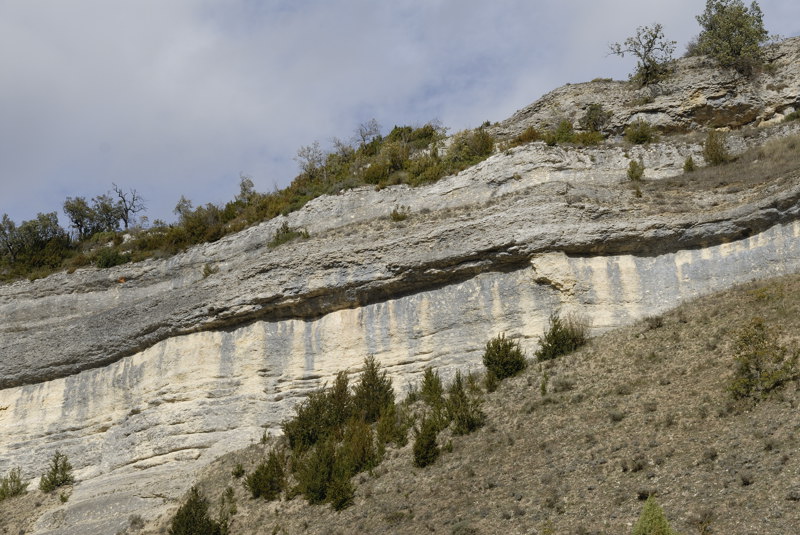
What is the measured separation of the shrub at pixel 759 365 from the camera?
49.2 ft

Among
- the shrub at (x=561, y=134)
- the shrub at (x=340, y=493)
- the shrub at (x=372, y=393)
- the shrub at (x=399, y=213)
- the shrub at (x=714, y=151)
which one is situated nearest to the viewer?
the shrub at (x=340, y=493)

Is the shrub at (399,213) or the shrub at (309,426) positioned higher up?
the shrub at (399,213)

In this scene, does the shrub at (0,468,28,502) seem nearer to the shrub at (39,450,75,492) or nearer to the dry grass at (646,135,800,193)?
the shrub at (39,450,75,492)

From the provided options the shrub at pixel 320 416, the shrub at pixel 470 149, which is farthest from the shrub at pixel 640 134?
the shrub at pixel 320 416

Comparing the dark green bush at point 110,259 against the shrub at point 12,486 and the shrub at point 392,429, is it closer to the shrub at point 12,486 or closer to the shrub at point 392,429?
the shrub at point 12,486

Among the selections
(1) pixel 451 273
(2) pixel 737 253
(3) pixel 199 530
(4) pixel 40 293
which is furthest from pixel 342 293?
(4) pixel 40 293

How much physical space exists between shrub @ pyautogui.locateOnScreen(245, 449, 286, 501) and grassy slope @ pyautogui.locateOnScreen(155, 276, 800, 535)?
289 mm

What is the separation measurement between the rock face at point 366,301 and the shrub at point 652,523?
1031cm

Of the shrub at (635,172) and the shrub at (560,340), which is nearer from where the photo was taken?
the shrub at (560,340)

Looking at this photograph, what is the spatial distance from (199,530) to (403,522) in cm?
508

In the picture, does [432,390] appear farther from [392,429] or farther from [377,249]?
[377,249]

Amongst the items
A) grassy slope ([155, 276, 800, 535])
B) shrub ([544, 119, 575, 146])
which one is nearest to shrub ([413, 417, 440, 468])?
grassy slope ([155, 276, 800, 535])

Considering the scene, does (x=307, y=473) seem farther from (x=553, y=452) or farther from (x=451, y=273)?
(x=451, y=273)

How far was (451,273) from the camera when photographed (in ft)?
76.3
